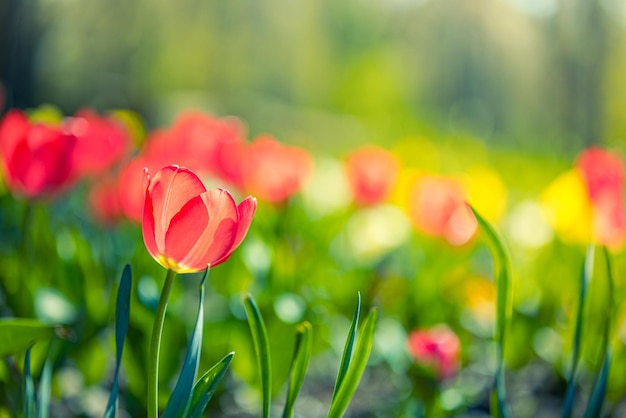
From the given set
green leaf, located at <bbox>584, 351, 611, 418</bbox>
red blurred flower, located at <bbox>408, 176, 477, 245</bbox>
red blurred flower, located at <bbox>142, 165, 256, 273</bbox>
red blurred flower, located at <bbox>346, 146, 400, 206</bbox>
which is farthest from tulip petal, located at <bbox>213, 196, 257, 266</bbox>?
red blurred flower, located at <bbox>346, 146, 400, 206</bbox>

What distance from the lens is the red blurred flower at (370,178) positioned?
1.61m

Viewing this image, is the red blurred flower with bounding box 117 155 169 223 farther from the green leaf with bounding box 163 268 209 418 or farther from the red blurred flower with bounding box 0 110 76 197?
the green leaf with bounding box 163 268 209 418

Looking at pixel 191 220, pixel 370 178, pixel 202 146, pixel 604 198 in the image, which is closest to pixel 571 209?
pixel 604 198

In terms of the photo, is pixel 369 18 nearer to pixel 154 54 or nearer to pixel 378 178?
pixel 154 54

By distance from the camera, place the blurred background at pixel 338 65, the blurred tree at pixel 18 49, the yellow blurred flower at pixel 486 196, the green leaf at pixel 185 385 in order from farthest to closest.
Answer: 1. the blurred background at pixel 338 65
2. the blurred tree at pixel 18 49
3. the yellow blurred flower at pixel 486 196
4. the green leaf at pixel 185 385

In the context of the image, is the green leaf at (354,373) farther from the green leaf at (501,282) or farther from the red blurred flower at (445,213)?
the red blurred flower at (445,213)

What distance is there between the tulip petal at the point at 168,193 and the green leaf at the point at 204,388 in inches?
4.3

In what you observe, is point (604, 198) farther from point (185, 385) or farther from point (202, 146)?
point (185, 385)

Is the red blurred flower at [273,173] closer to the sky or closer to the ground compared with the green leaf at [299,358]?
closer to the ground

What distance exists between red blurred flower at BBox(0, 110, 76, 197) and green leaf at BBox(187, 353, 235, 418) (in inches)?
19.6

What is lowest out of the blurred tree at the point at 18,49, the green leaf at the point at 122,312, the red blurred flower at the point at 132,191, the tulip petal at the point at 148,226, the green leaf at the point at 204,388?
the blurred tree at the point at 18,49

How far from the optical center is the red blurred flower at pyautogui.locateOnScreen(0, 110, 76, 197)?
3.24 ft

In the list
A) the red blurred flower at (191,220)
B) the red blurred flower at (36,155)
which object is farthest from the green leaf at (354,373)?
the red blurred flower at (36,155)

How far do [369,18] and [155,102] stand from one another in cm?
1717
